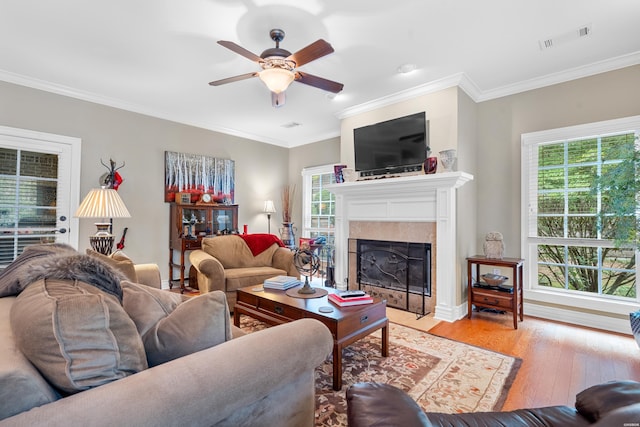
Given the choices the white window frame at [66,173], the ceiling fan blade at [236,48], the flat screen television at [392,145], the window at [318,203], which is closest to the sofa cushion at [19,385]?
the ceiling fan blade at [236,48]

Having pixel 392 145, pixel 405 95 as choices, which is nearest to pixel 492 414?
pixel 392 145

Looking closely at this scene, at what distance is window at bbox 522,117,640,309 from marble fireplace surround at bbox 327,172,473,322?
0.91 metres

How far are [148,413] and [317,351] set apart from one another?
1.92ft

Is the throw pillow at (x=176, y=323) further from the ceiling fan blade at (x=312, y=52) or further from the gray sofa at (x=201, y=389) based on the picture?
the ceiling fan blade at (x=312, y=52)

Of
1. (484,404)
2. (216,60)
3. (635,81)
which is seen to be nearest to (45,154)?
(216,60)

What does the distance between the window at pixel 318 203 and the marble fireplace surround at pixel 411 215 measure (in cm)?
129

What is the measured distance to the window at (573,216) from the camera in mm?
3020

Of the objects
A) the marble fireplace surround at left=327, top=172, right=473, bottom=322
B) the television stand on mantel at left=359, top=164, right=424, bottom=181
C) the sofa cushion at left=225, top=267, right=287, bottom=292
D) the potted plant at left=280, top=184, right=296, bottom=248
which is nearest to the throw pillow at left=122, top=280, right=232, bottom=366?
the sofa cushion at left=225, top=267, right=287, bottom=292

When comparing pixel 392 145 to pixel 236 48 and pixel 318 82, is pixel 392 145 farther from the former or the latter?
pixel 236 48

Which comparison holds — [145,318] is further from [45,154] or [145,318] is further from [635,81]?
[635,81]

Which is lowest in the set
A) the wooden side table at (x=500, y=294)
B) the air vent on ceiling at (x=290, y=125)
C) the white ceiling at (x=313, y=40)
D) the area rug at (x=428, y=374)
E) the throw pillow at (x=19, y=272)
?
the area rug at (x=428, y=374)

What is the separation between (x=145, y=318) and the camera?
1.00 metres

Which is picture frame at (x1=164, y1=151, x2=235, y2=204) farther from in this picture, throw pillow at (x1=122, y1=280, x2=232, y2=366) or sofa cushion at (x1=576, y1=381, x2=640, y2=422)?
sofa cushion at (x1=576, y1=381, x2=640, y2=422)

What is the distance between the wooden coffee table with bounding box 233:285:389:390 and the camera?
194cm
